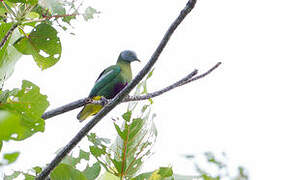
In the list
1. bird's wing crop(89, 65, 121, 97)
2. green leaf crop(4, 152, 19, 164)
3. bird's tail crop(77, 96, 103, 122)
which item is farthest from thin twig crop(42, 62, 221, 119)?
bird's wing crop(89, 65, 121, 97)

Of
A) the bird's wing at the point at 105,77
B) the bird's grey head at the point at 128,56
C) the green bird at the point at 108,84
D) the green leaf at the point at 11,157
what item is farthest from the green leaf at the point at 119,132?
the bird's grey head at the point at 128,56

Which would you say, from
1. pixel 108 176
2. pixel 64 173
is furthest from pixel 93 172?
pixel 64 173

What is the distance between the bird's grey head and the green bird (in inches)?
7.2

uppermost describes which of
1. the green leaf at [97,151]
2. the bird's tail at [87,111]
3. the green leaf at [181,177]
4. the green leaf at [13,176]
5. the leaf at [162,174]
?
the bird's tail at [87,111]

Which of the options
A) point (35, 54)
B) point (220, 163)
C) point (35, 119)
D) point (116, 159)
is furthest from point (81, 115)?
point (220, 163)

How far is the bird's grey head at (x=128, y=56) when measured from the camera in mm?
5757

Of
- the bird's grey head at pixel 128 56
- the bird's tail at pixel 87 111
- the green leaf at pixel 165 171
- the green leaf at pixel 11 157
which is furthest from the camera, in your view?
the bird's grey head at pixel 128 56

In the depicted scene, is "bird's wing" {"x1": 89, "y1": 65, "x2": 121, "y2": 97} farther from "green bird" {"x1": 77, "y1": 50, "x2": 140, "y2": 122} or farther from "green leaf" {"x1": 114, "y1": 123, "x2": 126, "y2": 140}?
"green leaf" {"x1": 114, "y1": 123, "x2": 126, "y2": 140}

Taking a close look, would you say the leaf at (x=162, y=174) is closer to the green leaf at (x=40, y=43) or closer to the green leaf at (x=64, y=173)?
the green leaf at (x=64, y=173)

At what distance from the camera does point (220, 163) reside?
61 cm

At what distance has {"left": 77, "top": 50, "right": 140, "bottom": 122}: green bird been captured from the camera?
4.63 meters

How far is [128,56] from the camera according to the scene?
19.0ft

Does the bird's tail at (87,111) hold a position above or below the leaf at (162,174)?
above

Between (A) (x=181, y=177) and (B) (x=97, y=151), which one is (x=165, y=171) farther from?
(B) (x=97, y=151)
